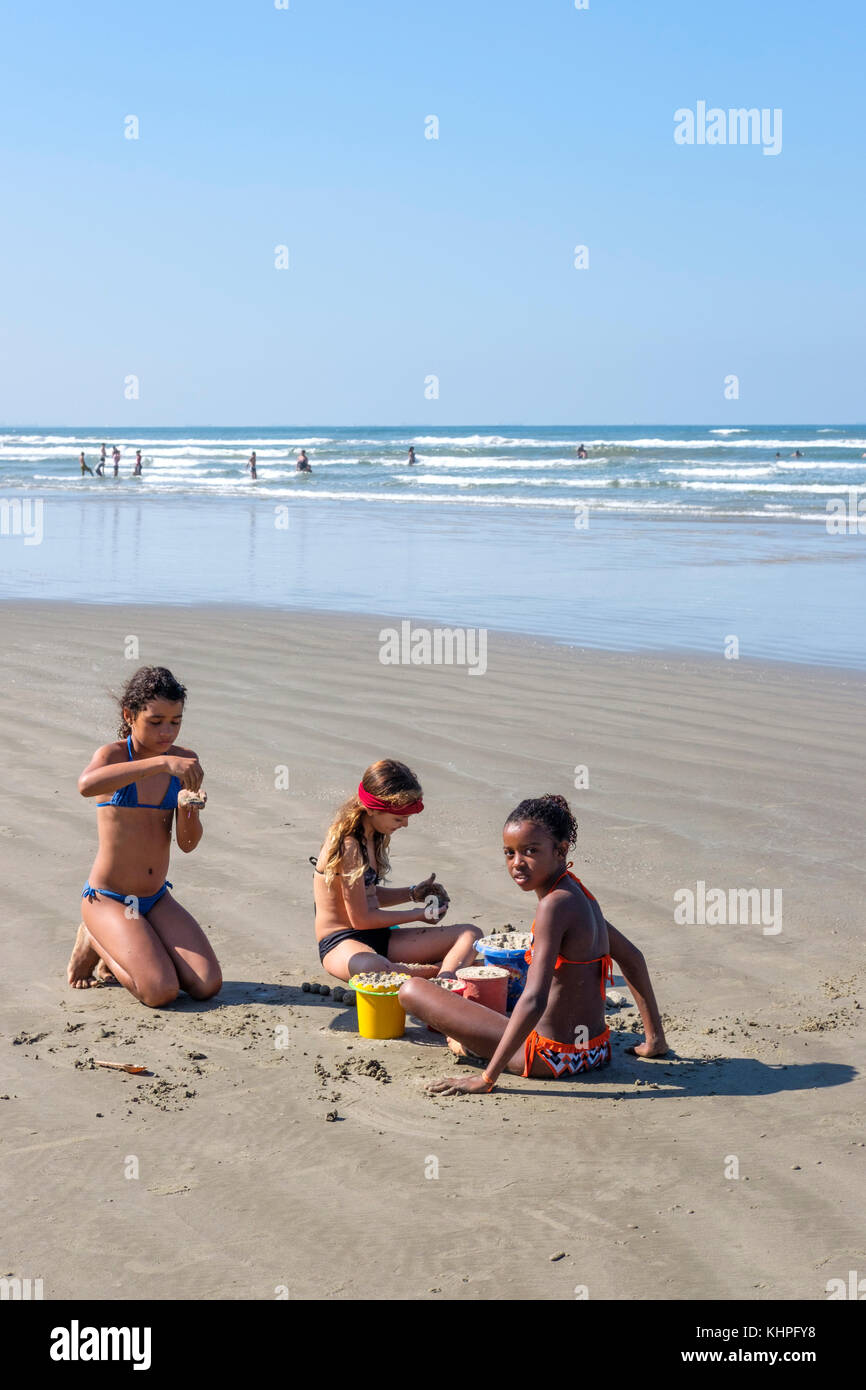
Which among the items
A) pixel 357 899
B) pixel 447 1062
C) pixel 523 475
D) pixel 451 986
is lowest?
pixel 447 1062

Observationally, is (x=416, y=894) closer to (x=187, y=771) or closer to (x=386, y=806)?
(x=386, y=806)

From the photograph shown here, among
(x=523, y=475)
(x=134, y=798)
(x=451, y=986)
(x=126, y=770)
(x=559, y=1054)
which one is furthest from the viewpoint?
(x=523, y=475)

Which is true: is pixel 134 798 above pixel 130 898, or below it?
above

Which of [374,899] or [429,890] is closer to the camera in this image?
[429,890]

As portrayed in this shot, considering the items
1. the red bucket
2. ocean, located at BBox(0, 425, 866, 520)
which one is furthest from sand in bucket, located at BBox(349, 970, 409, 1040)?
ocean, located at BBox(0, 425, 866, 520)

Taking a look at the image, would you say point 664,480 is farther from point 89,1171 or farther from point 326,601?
point 89,1171

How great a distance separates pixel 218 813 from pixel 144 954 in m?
2.41

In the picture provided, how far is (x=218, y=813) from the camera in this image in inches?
312

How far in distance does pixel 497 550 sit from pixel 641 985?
58.4ft

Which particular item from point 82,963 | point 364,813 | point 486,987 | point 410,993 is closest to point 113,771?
point 82,963

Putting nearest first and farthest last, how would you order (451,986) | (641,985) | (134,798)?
(641,985) → (451,986) → (134,798)

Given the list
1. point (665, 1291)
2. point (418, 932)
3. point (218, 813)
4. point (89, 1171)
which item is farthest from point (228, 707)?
point (665, 1291)

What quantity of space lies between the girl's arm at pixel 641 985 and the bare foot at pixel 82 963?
7.52ft

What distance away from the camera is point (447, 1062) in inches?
199
